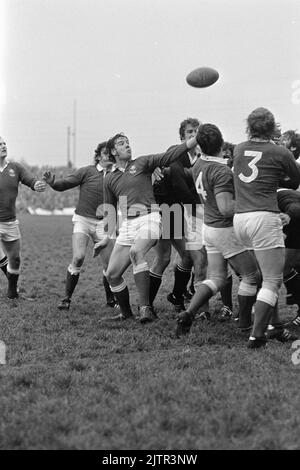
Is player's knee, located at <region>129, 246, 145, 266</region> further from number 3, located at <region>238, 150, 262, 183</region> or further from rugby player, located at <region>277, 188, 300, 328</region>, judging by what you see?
number 3, located at <region>238, 150, 262, 183</region>

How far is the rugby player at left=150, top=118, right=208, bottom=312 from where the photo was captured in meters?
8.23

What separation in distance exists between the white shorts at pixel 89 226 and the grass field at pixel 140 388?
163cm

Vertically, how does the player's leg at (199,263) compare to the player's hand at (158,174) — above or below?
below

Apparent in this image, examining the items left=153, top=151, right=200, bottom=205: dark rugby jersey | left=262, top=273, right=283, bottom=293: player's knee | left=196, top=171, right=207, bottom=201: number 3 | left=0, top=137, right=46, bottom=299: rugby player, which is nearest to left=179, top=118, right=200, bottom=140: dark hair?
left=153, top=151, right=200, bottom=205: dark rugby jersey

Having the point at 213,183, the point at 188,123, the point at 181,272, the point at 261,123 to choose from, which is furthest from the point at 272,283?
the point at 188,123

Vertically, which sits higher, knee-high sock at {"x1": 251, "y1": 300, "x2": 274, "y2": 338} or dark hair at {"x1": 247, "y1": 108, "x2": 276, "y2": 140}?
dark hair at {"x1": 247, "y1": 108, "x2": 276, "y2": 140}

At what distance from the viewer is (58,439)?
3723mm

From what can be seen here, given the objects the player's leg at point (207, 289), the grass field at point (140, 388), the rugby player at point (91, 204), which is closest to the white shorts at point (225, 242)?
the player's leg at point (207, 289)

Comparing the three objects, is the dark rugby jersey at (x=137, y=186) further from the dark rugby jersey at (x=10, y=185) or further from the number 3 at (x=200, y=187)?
the dark rugby jersey at (x=10, y=185)

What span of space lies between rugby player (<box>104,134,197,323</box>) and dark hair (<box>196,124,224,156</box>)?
742 mm

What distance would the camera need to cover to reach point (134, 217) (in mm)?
7609

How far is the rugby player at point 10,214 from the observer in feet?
31.6

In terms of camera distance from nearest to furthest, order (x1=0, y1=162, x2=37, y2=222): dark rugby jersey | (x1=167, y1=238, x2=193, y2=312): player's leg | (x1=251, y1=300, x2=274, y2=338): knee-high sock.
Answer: (x1=251, y1=300, x2=274, y2=338): knee-high sock, (x1=167, y1=238, x2=193, y2=312): player's leg, (x1=0, y1=162, x2=37, y2=222): dark rugby jersey
